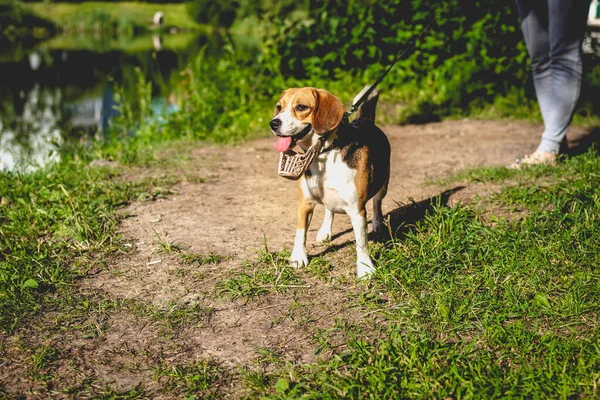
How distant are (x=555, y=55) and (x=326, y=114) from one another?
119 inches

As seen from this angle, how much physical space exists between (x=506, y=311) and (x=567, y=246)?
82 cm

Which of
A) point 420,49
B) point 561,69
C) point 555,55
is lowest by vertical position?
point 420,49

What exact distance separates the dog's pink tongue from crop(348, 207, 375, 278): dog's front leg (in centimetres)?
53

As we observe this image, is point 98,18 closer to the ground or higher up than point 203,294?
closer to the ground

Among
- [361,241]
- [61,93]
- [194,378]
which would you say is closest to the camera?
[194,378]

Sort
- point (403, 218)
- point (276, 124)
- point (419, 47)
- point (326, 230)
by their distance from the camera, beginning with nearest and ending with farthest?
point (276, 124) → point (326, 230) → point (403, 218) → point (419, 47)

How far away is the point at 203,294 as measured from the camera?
308 cm

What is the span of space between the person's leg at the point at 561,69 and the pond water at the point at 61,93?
191 inches

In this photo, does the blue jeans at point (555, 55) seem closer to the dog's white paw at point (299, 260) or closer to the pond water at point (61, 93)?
the dog's white paw at point (299, 260)

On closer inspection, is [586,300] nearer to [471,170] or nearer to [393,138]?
[471,170]

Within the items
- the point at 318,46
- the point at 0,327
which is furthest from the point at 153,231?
the point at 318,46

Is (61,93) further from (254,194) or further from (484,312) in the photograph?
(484,312)

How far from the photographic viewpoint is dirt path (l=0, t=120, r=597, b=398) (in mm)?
2514

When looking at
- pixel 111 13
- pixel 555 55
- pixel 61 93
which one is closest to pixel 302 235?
pixel 555 55
